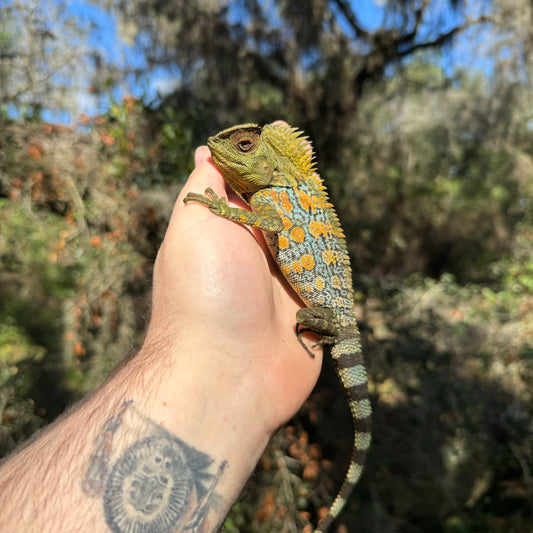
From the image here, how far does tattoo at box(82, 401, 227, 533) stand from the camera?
1726 mm

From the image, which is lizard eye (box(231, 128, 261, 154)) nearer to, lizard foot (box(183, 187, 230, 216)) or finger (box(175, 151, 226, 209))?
finger (box(175, 151, 226, 209))

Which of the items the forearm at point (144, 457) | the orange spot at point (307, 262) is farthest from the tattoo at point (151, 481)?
the orange spot at point (307, 262)

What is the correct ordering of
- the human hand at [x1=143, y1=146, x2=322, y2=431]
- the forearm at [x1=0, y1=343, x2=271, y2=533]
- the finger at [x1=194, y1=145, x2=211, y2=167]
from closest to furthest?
the forearm at [x1=0, y1=343, x2=271, y2=533], the human hand at [x1=143, y1=146, x2=322, y2=431], the finger at [x1=194, y1=145, x2=211, y2=167]

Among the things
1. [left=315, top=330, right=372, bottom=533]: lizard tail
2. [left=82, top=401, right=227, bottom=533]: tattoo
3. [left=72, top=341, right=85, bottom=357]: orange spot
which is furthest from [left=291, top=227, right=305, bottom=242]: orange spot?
[left=72, top=341, right=85, bottom=357]: orange spot

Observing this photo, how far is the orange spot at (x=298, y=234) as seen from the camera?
281 centimetres

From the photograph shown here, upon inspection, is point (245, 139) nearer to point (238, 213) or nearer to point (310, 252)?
point (238, 213)

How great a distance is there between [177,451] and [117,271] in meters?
3.27

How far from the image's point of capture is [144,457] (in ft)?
6.06

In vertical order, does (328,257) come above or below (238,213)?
below

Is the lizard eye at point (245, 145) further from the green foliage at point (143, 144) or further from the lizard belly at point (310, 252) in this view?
the green foliage at point (143, 144)

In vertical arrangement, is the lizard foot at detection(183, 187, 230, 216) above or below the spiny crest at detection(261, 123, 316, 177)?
below

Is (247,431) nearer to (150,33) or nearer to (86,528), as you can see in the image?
(86,528)

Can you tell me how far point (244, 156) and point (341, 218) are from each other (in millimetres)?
3934

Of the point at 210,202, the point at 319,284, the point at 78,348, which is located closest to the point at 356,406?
the point at 319,284
